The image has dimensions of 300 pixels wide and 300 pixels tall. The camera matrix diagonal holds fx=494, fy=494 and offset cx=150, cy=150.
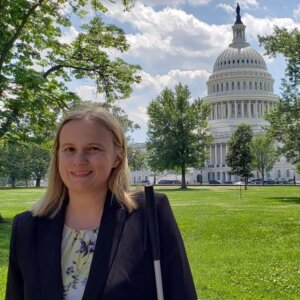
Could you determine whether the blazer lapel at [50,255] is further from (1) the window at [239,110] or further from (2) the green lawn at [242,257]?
(1) the window at [239,110]

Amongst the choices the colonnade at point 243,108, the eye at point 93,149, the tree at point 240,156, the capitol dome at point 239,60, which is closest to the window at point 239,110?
the colonnade at point 243,108

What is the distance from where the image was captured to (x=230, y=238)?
1279cm

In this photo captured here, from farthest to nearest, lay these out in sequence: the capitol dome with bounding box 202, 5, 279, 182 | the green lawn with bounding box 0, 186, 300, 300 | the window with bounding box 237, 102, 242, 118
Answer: the window with bounding box 237, 102, 242, 118
the capitol dome with bounding box 202, 5, 279, 182
the green lawn with bounding box 0, 186, 300, 300

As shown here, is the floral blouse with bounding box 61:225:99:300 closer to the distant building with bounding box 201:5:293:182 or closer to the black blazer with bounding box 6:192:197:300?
the black blazer with bounding box 6:192:197:300

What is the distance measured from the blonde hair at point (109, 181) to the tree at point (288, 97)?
110 feet

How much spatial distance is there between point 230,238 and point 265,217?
6044 millimetres

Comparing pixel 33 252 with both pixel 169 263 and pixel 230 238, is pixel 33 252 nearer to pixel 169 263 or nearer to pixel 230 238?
pixel 169 263

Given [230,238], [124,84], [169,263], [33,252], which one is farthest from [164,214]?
[124,84]

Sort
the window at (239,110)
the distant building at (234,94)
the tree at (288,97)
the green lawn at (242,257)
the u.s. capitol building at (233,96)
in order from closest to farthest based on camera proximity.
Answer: the green lawn at (242,257)
the tree at (288,97)
the u.s. capitol building at (233,96)
the distant building at (234,94)
the window at (239,110)

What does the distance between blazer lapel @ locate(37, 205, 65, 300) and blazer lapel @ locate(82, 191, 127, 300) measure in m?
0.14

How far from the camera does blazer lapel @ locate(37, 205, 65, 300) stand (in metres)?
1.99

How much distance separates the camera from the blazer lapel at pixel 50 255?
1.99m

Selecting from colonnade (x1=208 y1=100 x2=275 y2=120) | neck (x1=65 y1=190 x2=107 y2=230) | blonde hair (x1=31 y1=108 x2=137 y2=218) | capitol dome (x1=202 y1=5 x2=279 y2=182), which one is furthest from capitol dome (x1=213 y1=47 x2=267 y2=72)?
neck (x1=65 y1=190 x2=107 y2=230)

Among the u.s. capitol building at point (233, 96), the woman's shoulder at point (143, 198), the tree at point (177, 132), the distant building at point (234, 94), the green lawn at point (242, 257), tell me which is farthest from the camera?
the distant building at point (234, 94)
